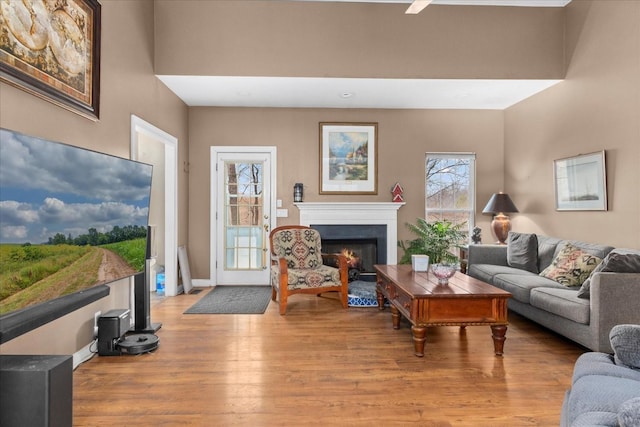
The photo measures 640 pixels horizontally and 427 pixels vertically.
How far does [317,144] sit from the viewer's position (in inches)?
217

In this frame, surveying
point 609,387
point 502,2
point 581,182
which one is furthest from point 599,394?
point 502,2

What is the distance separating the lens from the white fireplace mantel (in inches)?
212

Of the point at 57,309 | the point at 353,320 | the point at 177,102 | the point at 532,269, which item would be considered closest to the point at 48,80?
the point at 57,309

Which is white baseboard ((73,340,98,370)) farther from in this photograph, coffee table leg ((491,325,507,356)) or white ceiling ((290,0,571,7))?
white ceiling ((290,0,571,7))

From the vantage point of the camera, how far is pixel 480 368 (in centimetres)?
270

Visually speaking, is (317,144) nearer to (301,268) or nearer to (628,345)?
(301,268)

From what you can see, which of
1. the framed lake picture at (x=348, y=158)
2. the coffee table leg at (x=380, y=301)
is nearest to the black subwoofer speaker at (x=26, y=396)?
the coffee table leg at (x=380, y=301)

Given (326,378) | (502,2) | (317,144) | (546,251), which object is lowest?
(326,378)

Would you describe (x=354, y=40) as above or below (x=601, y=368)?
above

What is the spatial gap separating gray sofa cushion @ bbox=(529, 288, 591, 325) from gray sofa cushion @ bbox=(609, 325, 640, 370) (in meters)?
1.51

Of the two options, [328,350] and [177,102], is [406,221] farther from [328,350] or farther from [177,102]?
[177,102]

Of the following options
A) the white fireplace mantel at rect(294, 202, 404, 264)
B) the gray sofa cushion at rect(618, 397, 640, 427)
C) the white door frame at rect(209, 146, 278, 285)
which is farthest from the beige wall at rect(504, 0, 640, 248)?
the white door frame at rect(209, 146, 278, 285)

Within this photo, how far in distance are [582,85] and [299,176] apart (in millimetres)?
3680

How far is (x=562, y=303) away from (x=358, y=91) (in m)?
3.30
